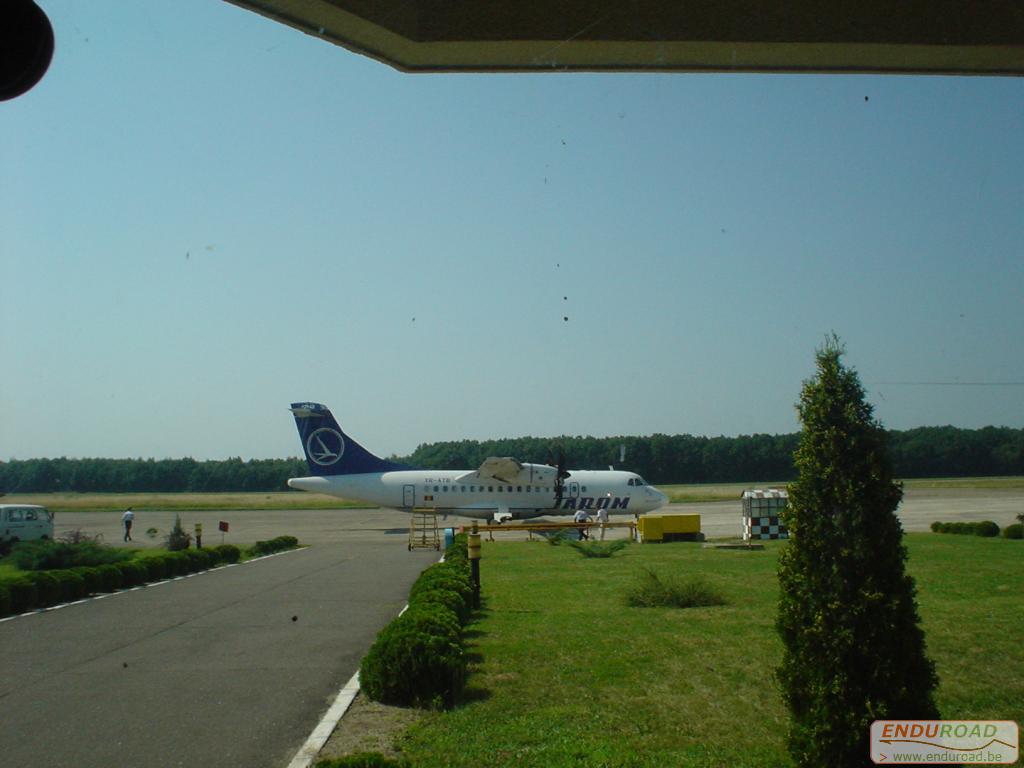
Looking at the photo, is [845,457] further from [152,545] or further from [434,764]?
[152,545]

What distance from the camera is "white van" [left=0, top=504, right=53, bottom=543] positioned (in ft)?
88.1

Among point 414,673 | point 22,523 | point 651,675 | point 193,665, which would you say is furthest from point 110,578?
point 22,523

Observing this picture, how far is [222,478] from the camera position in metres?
71.2

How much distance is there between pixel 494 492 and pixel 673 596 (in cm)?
2626

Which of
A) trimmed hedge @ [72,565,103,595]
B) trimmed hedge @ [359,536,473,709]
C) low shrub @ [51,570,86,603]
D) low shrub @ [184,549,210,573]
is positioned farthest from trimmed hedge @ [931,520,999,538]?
low shrub @ [51,570,86,603]

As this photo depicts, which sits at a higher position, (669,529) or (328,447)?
(328,447)

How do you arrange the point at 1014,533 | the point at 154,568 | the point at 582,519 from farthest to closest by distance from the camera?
1. the point at 582,519
2. the point at 1014,533
3. the point at 154,568

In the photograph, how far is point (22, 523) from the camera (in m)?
27.4

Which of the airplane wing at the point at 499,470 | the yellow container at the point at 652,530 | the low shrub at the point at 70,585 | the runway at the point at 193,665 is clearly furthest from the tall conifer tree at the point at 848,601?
the airplane wing at the point at 499,470

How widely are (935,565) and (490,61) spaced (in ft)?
51.9

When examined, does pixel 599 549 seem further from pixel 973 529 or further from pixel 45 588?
pixel 973 529

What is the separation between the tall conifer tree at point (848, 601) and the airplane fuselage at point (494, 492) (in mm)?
32723

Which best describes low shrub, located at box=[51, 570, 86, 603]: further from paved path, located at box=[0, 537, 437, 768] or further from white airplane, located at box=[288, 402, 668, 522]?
white airplane, located at box=[288, 402, 668, 522]

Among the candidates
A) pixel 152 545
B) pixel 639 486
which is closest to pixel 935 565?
pixel 639 486
